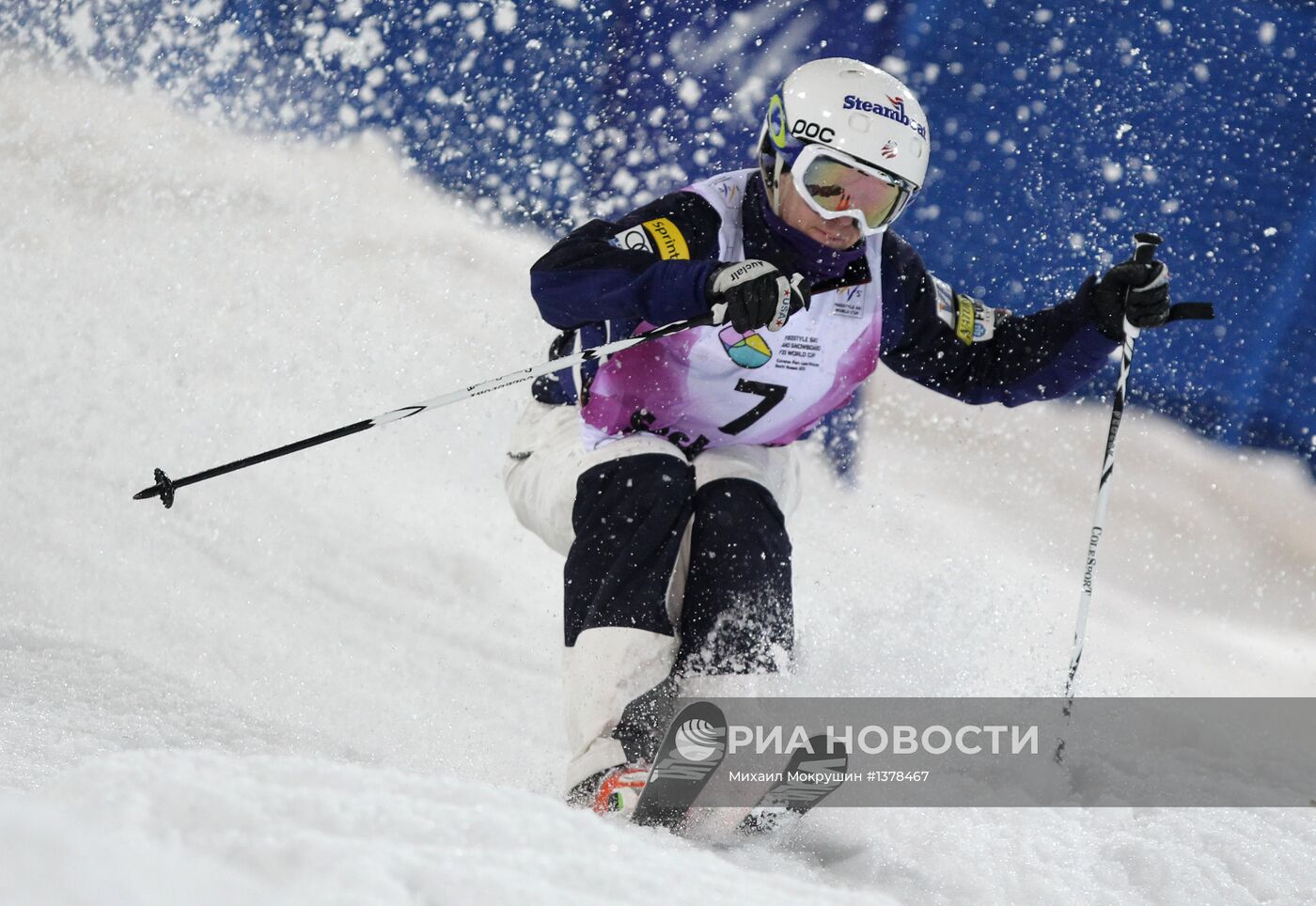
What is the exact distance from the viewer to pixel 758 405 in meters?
2.81

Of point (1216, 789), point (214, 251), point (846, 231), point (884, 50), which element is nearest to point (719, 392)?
point (846, 231)

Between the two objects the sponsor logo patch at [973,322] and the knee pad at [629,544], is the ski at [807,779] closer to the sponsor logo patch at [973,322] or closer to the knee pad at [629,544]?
the knee pad at [629,544]

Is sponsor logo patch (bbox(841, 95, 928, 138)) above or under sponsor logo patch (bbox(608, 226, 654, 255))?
above

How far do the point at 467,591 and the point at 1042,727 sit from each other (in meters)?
1.84

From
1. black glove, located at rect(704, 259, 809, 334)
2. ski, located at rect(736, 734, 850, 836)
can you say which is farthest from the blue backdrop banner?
ski, located at rect(736, 734, 850, 836)

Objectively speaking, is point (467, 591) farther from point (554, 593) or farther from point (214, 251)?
point (214, 251)

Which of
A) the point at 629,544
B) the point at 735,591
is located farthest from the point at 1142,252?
the point at 629,544

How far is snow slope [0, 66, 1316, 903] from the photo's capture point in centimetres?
214

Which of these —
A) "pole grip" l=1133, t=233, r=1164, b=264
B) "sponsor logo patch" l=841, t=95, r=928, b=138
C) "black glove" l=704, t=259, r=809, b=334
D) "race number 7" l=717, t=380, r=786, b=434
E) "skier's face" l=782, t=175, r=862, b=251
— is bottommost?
"race number 7" l=717, t=380, r=786, b=434

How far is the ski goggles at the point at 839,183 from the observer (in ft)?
8.67

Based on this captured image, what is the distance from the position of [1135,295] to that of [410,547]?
93.6 inches

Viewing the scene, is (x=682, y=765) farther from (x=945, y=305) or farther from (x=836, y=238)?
(x=945, y=305)

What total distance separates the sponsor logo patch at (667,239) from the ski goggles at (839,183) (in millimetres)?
275

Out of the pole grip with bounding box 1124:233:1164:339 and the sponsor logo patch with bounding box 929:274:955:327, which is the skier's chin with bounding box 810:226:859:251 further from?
the pole grip with bounding box 1124:233:1164:339
